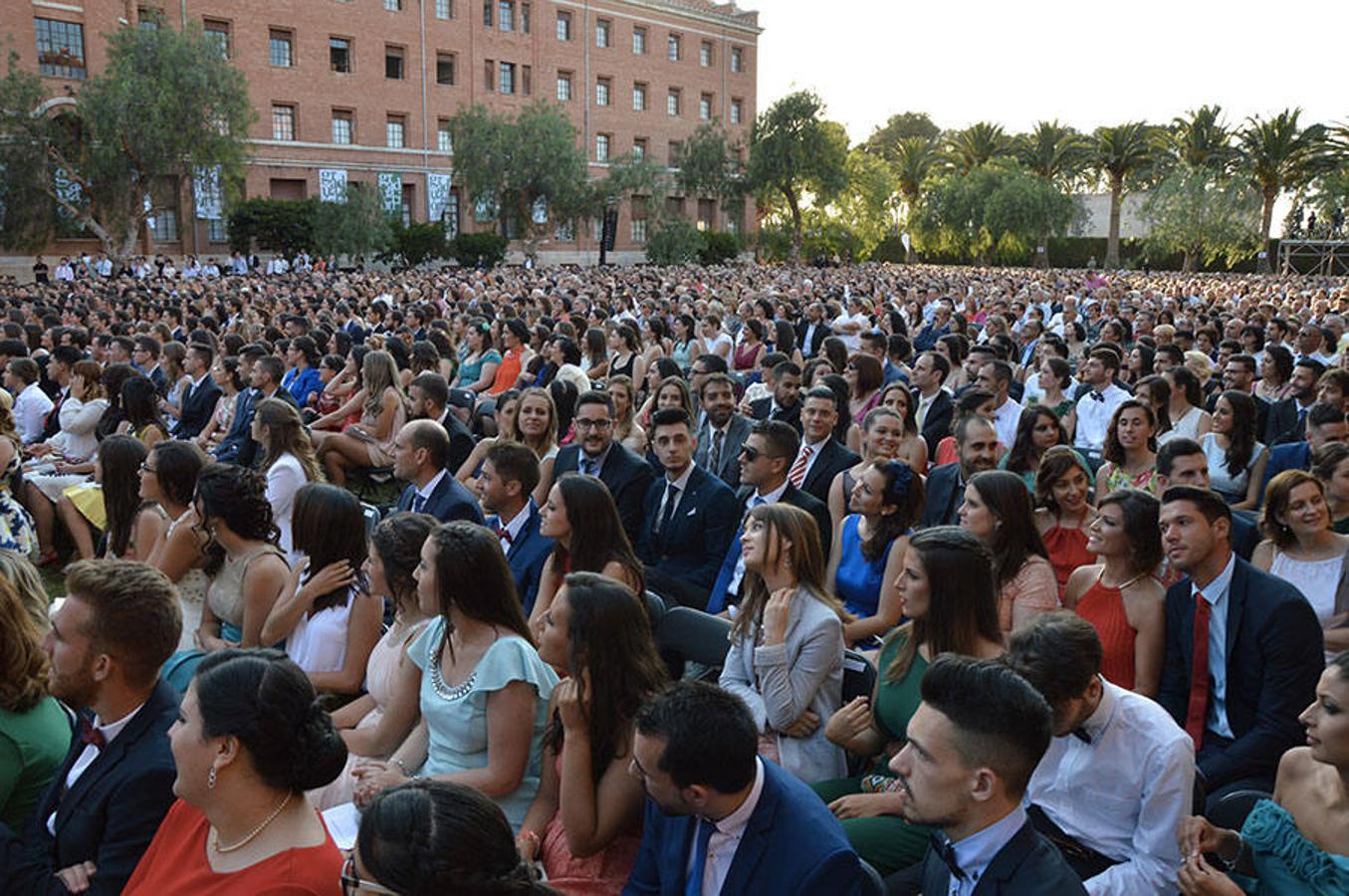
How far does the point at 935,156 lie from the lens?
66688 mm

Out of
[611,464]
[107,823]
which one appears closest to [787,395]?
[611,464]

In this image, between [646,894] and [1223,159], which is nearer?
[646,894]

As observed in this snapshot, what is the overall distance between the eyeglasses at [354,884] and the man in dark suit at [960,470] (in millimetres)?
4161

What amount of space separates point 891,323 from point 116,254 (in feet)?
98.2

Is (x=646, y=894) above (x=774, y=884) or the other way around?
the other way around

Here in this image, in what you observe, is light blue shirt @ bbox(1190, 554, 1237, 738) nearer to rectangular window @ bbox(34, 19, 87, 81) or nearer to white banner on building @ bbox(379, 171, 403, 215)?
rectangular window @ bbox(34, 19, 87, 81)

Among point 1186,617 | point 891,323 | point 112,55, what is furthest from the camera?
point 112,55

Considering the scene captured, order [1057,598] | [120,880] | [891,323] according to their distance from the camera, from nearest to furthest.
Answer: [120,880], [1057,598], [891,323]

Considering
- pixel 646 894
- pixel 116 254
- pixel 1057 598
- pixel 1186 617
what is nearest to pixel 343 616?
pixel 646 894

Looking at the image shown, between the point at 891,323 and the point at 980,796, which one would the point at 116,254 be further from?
the point at 980,796

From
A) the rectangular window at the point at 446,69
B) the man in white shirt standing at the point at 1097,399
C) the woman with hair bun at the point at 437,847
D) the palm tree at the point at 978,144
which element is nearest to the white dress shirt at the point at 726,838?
the woman with hair bun at the point at 437,847

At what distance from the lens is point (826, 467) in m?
6.59

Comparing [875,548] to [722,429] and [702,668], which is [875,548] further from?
[722,429]

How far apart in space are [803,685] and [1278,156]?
52.1 meters
